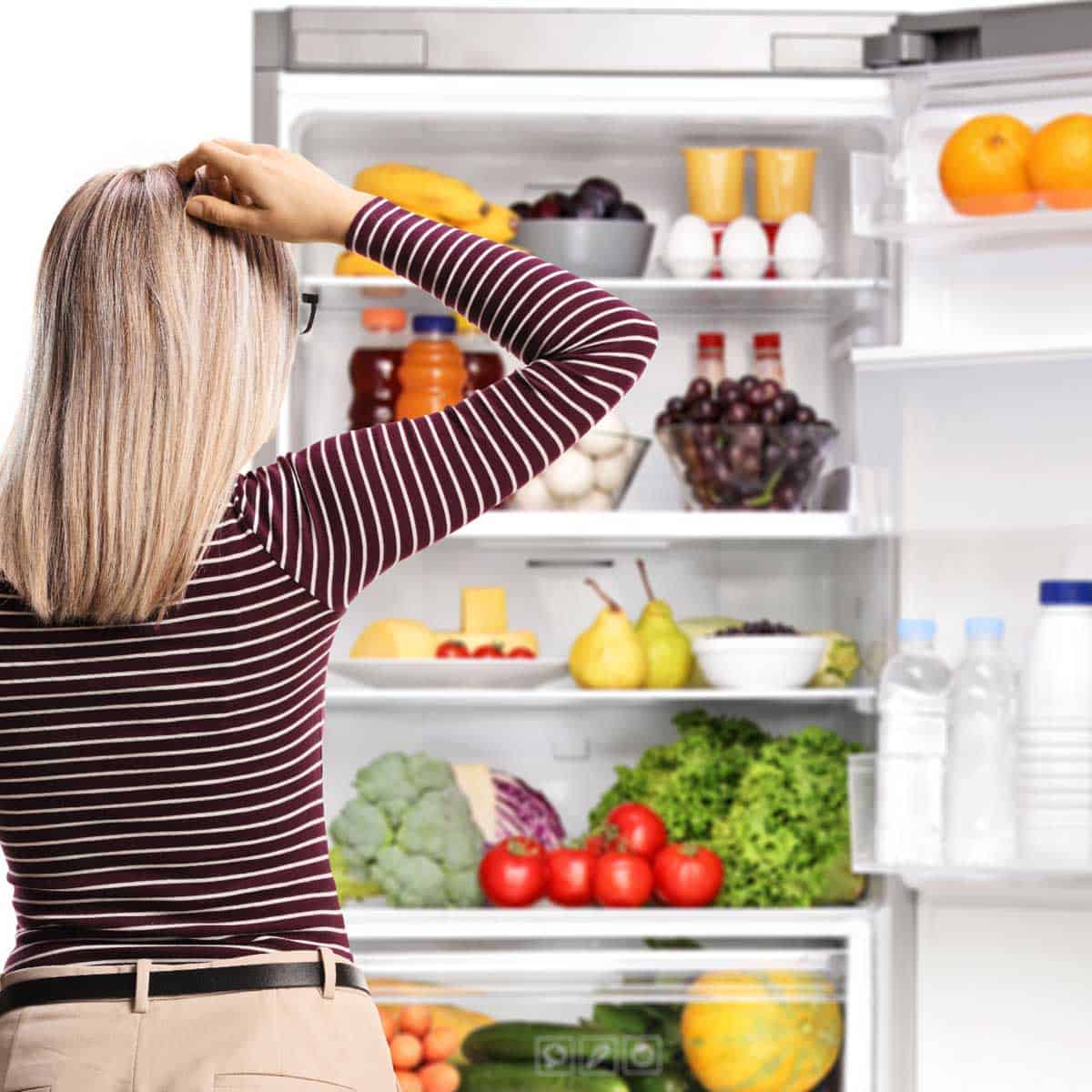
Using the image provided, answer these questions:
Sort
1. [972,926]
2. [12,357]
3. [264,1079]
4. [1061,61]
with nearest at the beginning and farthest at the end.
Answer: [264,1079] → [12,357] → [1061,61] → [972,926]

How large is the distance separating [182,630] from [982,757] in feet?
4.19

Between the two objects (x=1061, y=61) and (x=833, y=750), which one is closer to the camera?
(x=1061, y=61)

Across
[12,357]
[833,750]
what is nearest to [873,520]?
[833,750]

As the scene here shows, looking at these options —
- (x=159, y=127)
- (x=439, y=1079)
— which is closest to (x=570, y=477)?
(x=159, y=127)

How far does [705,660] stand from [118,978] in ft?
4.71

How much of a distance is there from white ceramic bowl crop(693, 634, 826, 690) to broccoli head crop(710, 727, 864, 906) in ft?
0.32

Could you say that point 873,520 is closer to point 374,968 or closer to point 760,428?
point 760,428

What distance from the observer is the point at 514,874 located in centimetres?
204

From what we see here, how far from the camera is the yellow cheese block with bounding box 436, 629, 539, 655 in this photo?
2148mm

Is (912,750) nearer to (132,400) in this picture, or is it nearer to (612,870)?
(612,870)

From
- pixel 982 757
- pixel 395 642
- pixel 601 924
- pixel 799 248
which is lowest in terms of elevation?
pixel 601 924

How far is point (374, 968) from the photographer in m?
2.00

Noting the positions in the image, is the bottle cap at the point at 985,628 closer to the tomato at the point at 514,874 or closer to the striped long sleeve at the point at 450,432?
the tomato at the point at 514,874

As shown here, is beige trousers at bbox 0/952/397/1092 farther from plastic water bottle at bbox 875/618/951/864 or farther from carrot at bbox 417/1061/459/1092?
carrot at bbox 417/1061/459/1092
